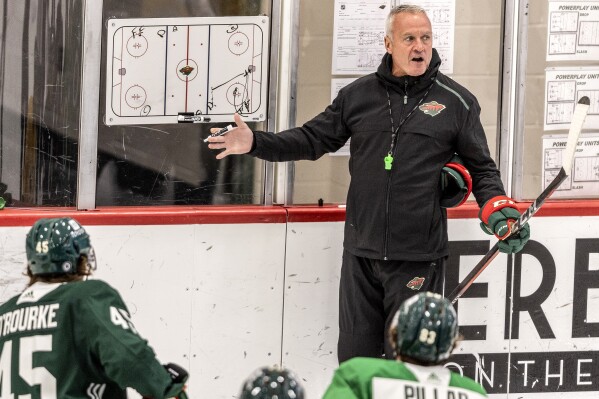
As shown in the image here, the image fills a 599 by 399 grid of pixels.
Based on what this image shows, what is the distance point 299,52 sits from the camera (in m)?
5.51

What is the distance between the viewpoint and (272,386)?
9.77ft

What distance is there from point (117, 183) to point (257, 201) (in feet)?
1.86

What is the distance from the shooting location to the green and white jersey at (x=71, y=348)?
3674 mm

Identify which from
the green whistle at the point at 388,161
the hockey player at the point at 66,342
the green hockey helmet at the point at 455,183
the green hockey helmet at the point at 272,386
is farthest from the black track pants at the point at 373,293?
the green hockey helmet at the point at 272,386

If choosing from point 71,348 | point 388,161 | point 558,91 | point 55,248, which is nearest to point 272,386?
point 71,348

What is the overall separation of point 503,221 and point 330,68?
0.99 meters

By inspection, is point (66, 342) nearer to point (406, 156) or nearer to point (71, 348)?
point (71, 348)

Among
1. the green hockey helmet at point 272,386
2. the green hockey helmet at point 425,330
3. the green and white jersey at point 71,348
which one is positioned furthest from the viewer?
the green and white jersey at point 71,348

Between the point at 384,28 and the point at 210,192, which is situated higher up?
the point at 384,28

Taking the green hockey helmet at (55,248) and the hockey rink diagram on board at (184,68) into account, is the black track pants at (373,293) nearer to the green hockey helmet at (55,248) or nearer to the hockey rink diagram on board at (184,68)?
the hockey rink diagram on board at (184,68)

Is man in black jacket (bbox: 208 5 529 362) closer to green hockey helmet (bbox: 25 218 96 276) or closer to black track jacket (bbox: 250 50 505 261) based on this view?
black track jacket (bbox: 250 50 505 261)

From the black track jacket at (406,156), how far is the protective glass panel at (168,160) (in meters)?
0.32

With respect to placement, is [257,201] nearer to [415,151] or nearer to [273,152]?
[273,152]

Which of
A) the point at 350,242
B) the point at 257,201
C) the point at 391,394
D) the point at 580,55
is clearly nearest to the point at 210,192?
the point at 257,201
